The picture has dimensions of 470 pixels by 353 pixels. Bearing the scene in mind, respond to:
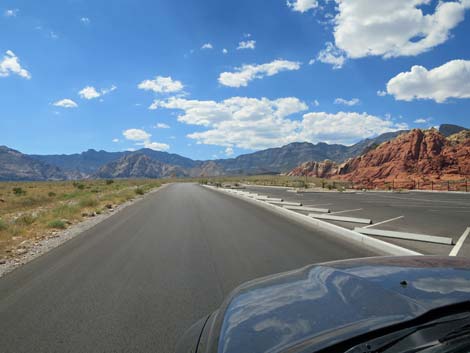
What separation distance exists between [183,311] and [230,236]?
19.1 feet

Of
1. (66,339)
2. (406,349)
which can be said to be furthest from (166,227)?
(406,349)

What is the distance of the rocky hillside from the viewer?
6209 centimetres

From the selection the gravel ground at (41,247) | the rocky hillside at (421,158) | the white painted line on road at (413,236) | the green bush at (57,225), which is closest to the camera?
the gravel ground at (41,247)

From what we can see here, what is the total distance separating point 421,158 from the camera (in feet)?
243

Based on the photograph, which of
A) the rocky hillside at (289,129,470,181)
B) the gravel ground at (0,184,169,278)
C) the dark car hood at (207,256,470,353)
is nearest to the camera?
the dark car hood at (207,256,470,353)

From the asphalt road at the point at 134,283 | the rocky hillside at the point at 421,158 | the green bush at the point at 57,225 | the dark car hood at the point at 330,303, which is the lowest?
the green bush at the point at 57,225

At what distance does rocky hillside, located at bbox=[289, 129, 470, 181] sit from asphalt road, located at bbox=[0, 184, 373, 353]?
2378 inches

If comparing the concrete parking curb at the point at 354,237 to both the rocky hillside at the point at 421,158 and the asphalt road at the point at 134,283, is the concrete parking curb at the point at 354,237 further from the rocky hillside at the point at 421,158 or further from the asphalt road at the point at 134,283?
the rocky hillside at the point at 421,158

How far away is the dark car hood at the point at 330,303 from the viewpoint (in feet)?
5.55

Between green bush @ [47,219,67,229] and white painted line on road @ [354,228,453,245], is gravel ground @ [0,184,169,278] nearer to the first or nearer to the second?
green bush @ [47,219,67,229]

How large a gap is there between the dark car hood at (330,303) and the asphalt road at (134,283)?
5.48ft

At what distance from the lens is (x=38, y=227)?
44.3 feet

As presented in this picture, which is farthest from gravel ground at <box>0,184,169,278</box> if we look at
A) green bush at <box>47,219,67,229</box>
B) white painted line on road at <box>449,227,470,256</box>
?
white painted line on road at <box>449,227,470,256</box>

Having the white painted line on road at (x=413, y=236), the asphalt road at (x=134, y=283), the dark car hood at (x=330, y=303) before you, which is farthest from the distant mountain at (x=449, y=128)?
the dark car hood at (x=330, y=303)
